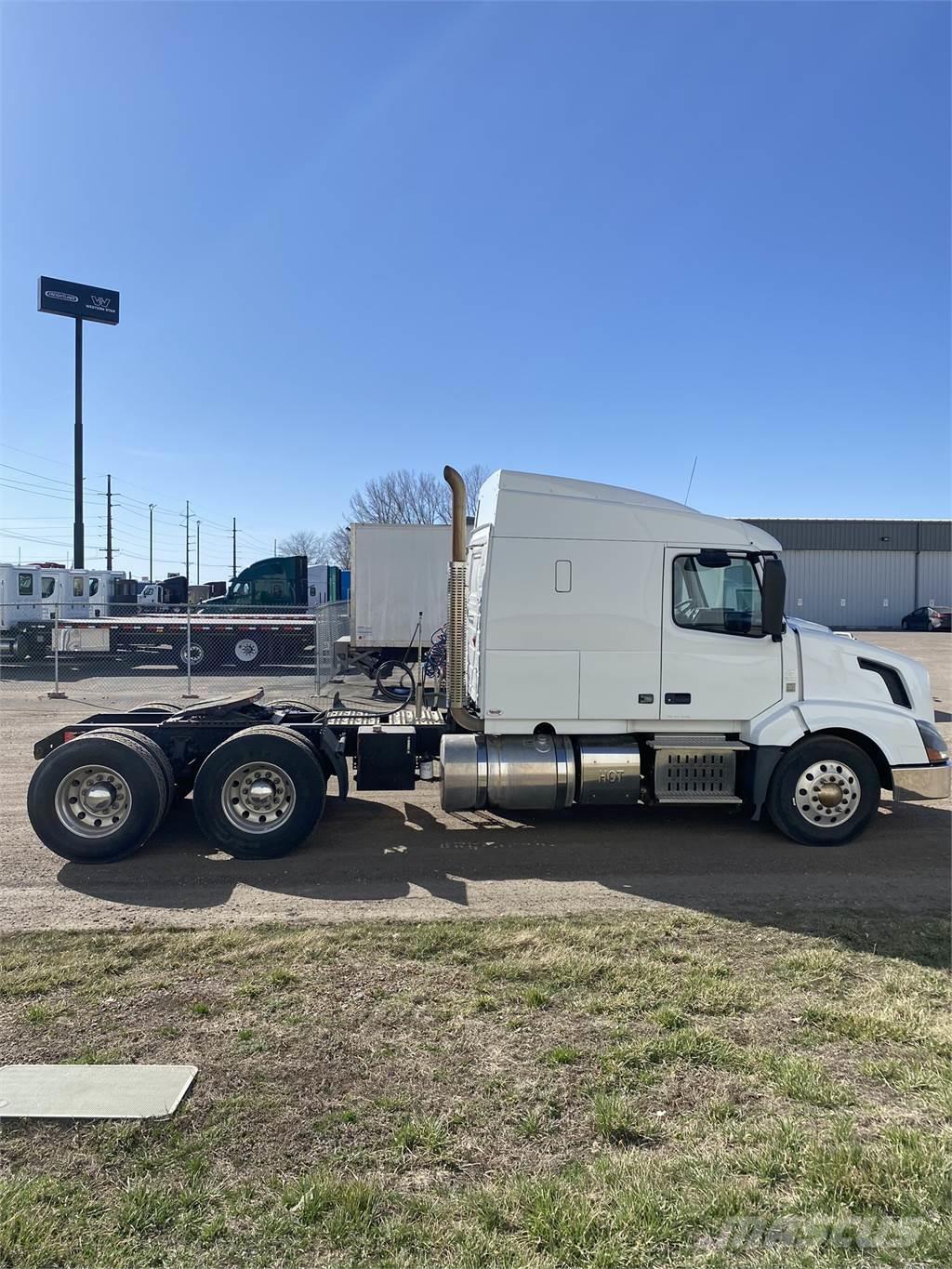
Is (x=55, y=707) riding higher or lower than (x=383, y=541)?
lower

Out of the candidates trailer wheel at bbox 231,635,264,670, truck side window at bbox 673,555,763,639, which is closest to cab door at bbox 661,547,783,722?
truck side window at bbox 673,555,763,639

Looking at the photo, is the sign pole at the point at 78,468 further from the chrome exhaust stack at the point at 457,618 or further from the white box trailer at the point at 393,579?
the chrome exhaust stack at the point at 457,618

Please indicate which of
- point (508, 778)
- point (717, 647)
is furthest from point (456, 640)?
point (717, 647)

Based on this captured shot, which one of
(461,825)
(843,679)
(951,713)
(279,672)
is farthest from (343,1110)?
(279,672)

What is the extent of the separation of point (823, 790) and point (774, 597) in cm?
174

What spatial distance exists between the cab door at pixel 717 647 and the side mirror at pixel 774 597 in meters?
0.14

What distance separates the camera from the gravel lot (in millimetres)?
5512

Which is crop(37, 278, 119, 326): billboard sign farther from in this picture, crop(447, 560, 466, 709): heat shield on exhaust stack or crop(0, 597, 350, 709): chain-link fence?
crop(447, 560, 466, 709): heat shield on exhaust stack

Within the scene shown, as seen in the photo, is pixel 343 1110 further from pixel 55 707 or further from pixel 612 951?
pixel 55 707

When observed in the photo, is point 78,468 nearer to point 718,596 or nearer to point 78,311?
point 78,311

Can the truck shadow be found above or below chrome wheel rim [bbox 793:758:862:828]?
below

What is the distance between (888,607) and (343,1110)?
53888mm

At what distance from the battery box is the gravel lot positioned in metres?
0.50

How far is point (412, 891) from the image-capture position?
5.83 m
